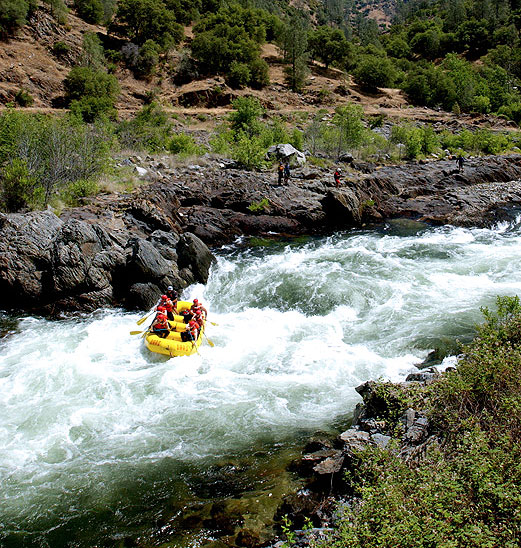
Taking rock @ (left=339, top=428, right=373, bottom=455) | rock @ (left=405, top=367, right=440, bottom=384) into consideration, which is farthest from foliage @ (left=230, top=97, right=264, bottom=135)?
rock @ (left=339, top=428, right=373, bottom=455)

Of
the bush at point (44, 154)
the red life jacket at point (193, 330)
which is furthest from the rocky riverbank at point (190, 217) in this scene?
the red life jacket at point (193, 330)

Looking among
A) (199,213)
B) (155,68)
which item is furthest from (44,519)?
A: (155,68)

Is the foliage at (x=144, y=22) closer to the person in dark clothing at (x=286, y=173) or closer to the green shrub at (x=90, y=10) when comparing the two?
the green shrub at (x=90, y=10)

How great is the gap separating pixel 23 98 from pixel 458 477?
45.8m

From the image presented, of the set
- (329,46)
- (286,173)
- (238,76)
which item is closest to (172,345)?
(286,173)

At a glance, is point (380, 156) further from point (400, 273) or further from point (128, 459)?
point (128, 459)

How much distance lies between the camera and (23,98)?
1554 inches

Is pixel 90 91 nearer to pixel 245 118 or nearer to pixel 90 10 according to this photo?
pixel 245 118

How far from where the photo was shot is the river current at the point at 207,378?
7395mm

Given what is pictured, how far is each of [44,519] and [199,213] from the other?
1717 centimetres

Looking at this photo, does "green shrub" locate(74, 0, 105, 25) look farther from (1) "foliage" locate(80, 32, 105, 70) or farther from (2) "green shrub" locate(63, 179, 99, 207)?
(2) "green shrub" locate(63, 179, 99, 207)

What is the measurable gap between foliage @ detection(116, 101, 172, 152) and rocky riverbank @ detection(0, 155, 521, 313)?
5003mm

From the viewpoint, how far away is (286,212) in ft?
78.2

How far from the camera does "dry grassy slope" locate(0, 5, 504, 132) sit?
140 feet
